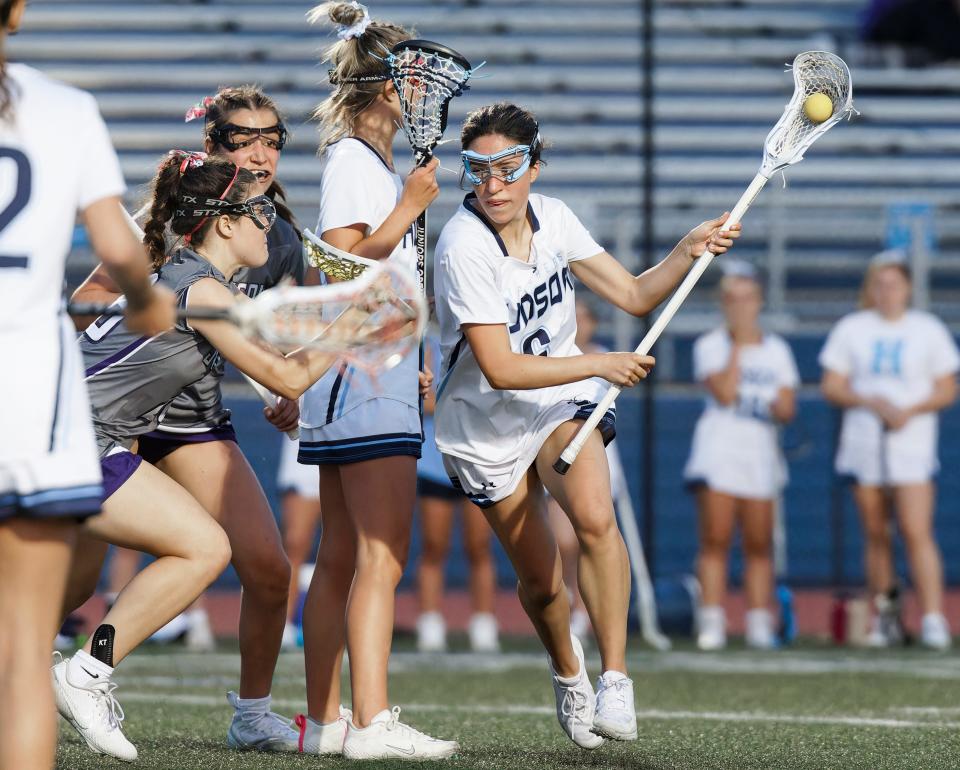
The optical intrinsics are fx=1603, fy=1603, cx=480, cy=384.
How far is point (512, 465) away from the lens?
175 inches

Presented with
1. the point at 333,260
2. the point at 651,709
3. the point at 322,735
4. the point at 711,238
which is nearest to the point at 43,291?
the point at 333,260

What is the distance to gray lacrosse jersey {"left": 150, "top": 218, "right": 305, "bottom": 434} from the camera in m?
4.44

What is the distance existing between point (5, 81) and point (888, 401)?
21.9 feet

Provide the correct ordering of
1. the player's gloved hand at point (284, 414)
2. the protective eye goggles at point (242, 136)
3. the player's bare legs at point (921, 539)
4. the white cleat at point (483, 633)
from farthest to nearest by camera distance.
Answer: the player's bare legs at point (921, 539), the white cleat at point (483, 633), the protective eye goggles at point (242, 136), the player's gloved hand at point (284, 414)

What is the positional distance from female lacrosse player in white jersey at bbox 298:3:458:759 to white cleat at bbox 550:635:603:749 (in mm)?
362

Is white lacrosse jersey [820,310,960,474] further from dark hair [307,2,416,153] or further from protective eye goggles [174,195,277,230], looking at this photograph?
protective eye goggles [174,195,277,230]

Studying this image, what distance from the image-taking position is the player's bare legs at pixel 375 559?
4.16 metres

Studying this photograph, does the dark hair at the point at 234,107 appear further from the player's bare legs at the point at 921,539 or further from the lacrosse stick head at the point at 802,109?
the player's bare legs at the point at 921,539

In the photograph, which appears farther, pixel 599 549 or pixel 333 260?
pixel 599 549

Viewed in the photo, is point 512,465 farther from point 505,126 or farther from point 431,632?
point 431,632

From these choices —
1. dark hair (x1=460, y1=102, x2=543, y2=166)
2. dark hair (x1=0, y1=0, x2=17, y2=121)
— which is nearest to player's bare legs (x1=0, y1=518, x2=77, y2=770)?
dark hair (x1=0, y1=0, x2=17, y2=121)

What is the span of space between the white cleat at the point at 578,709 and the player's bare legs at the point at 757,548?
4091 millimetres

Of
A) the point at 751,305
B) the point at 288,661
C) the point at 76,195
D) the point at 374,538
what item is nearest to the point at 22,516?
the point at 76,195

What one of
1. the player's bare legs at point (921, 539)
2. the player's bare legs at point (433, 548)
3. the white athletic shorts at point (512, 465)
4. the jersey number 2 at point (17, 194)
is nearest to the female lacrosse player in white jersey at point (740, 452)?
the player's bare legs at point (921, 539)
